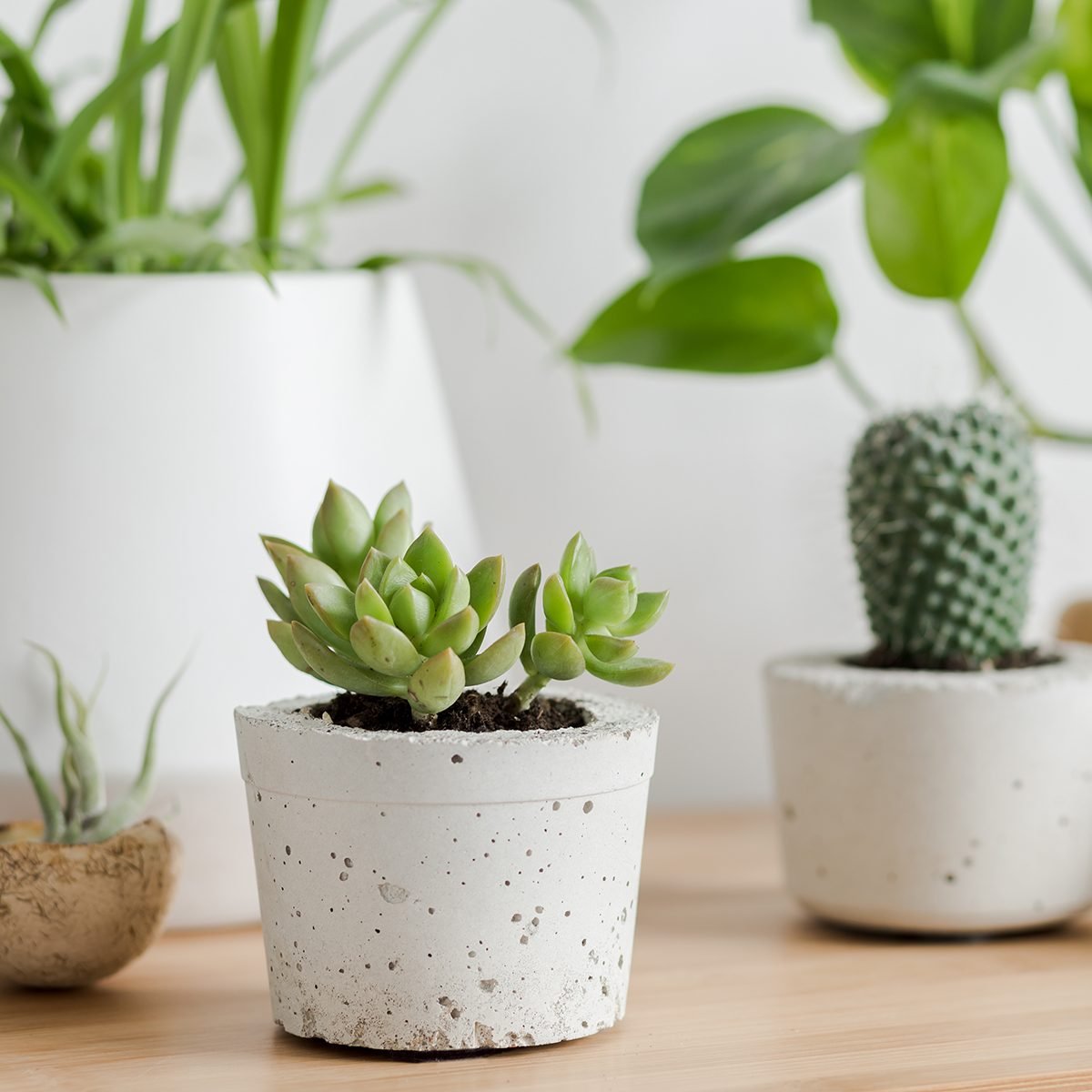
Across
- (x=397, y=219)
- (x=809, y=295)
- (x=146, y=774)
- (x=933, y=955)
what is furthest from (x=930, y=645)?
(x=397, y=219)

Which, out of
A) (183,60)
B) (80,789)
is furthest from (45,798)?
(183,60)

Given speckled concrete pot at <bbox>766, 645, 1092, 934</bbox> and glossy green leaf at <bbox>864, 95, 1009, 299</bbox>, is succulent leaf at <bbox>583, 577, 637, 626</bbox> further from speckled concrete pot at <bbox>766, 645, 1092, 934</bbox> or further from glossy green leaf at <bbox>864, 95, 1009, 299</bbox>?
glossy green leaf at <bbox>864, 95, 1009, 299</bbox>

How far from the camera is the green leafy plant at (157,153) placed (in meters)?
0.72

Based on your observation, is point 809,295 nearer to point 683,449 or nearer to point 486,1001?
point 683,449

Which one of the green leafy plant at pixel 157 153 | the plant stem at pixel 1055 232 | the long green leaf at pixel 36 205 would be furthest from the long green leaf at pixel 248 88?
the plant stem at pixel 1055 232

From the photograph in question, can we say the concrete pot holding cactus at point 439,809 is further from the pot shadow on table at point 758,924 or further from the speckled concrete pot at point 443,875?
the pot shadow on table at point 758,924

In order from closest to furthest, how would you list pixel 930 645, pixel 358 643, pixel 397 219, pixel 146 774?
1. pixel 358 643
2. pixel 146 774
3. pixel 930 645
4. pixel 397 219

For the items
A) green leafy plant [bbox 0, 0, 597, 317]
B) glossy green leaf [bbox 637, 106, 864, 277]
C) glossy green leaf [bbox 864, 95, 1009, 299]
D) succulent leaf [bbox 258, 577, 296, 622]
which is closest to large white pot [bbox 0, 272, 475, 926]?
green leafy plant [bbox 0, 0, 597, 317]

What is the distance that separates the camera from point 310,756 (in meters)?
0.57

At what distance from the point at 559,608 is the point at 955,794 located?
0.28m

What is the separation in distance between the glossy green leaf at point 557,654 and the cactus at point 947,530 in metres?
0.27

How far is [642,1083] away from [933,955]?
253 mm

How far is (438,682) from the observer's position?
0.55 m

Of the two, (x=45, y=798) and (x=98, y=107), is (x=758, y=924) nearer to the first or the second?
(x=45, y=798)
